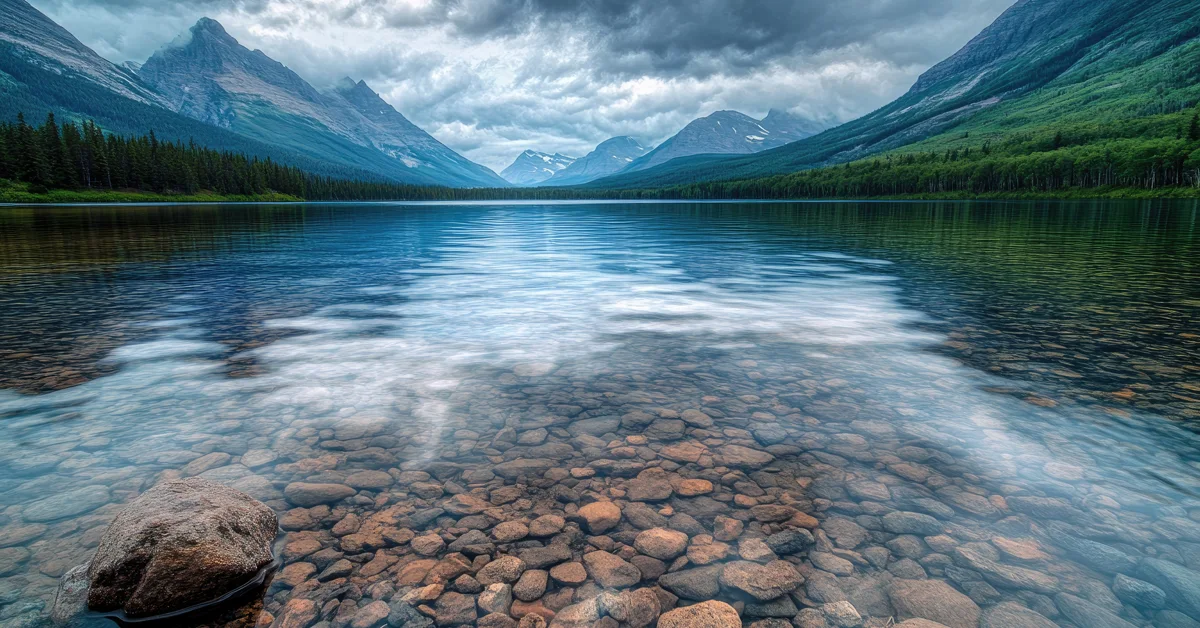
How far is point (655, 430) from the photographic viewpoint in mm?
9609

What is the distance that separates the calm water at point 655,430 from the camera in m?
6.00

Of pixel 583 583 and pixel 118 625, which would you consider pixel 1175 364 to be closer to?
pixel 583 583

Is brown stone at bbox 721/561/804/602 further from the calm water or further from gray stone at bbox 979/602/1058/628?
gray stone at bbox 979/602/1058/628

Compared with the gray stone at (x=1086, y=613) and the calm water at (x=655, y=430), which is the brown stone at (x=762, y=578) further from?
the gray stone at (x=1086, y=613)

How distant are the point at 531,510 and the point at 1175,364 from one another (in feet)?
48.6

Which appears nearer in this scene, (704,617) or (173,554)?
(704,617)

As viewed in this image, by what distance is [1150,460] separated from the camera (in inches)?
319

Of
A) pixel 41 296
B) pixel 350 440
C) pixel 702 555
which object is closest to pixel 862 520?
pixel 702 555

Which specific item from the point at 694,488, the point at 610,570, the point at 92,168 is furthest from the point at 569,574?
the point at 92,168

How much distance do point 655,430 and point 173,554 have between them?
21.8 ft

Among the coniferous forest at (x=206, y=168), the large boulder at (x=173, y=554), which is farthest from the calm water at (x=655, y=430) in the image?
the coniferous forest at (x=206, y=168)

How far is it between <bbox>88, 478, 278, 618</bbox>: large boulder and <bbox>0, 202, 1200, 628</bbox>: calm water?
49 centimetres

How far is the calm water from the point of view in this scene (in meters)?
6.00

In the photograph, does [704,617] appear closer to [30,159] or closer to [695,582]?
[695,582]
